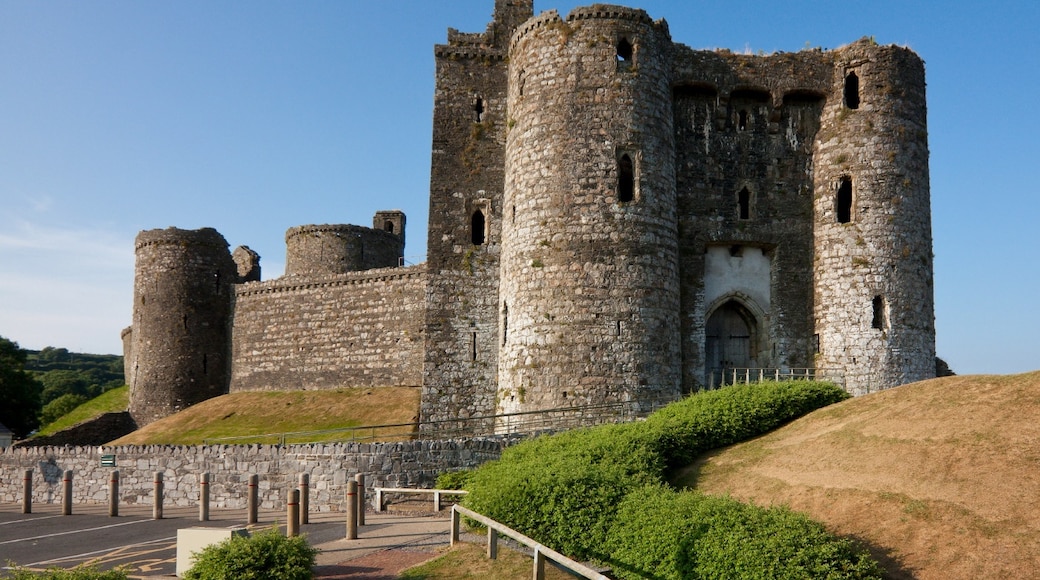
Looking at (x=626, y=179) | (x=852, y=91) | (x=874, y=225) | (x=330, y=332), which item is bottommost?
(x=330, y=332)

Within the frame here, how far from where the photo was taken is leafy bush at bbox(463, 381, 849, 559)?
1488 cm

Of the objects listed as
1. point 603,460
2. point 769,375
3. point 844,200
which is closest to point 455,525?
point 603,460

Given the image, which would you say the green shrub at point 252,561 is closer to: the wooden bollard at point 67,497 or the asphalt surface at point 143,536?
the asphalt surface at point 143,536

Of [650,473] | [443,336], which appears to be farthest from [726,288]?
[650,473]

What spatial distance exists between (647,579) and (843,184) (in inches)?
697

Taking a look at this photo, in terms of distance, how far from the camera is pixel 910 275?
2614cm

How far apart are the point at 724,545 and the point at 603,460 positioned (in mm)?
4910

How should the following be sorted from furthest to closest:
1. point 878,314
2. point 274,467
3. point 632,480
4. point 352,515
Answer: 1. point 878,314
2. point 274,467
3. point 352,515
4. point 632,480

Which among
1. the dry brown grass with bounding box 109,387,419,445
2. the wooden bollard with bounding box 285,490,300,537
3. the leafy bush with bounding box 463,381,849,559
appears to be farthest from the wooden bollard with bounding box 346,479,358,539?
the dry brown grass with bounding box 109,387,419,445

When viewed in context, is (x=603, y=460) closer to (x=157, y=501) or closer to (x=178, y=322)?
(x=157, y=501)

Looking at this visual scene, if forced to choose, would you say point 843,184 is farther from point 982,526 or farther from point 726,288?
point 982,526

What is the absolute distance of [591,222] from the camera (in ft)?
81.6

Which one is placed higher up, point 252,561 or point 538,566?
point 252,561

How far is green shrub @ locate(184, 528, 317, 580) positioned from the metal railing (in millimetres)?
15508
